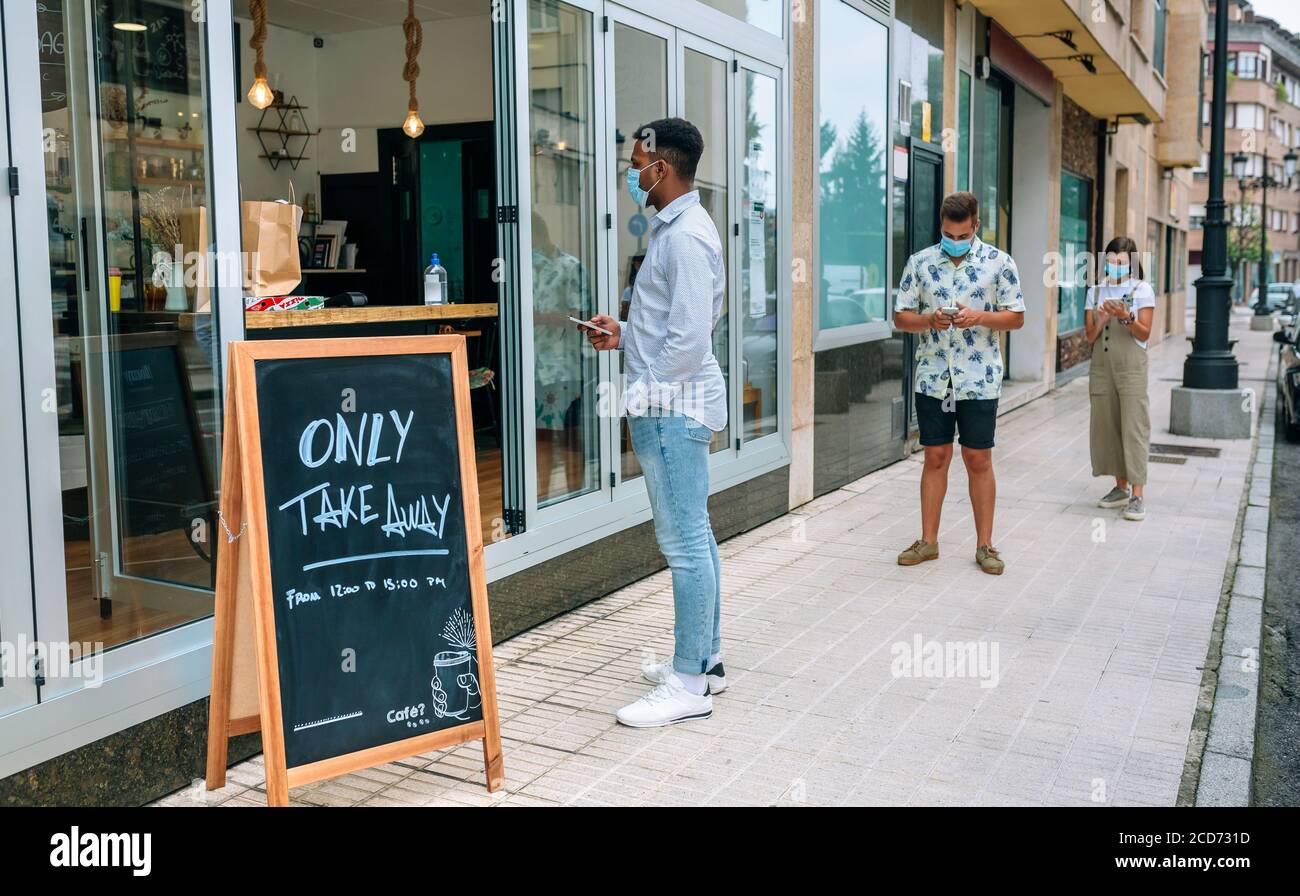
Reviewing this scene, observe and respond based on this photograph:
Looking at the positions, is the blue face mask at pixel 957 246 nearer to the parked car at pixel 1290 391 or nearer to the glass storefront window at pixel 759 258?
the glass storefront window at pixel 759 258

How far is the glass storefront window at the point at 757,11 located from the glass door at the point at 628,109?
2.45 feet

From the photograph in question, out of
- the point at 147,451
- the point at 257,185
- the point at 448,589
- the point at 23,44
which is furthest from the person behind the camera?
the point at 257,185

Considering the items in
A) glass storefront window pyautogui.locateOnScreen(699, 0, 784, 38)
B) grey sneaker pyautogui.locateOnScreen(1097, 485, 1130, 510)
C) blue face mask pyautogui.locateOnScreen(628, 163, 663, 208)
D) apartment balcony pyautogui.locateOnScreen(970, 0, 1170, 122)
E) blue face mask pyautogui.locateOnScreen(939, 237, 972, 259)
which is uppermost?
apartment balcony pyautogui.locateOnScreen(970, 0, 1170, 122)

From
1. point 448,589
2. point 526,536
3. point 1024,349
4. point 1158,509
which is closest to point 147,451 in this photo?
point 448,589

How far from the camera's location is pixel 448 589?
149 inches

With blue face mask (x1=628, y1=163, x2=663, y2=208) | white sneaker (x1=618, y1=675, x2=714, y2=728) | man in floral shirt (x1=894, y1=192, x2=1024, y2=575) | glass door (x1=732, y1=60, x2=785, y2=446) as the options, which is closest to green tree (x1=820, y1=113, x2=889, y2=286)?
glass door (x1=732, y1=60, x2=785, y2=446)

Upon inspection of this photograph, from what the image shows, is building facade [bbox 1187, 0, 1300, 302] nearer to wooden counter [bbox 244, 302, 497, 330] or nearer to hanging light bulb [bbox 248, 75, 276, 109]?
hanging light bulb [bbox 248, 75, 276, 109]

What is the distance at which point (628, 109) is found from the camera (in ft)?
20.2

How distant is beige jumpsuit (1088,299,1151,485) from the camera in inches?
319

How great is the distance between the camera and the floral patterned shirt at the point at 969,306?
21.2 feet

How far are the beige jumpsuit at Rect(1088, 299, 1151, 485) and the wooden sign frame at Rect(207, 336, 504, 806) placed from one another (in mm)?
5570
